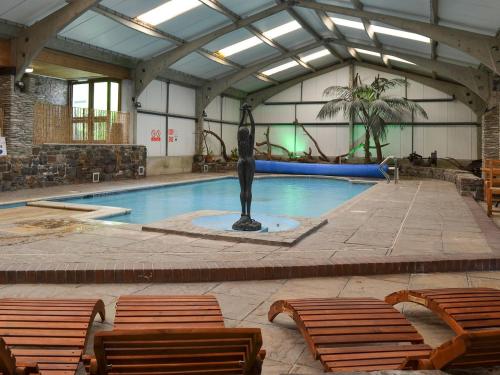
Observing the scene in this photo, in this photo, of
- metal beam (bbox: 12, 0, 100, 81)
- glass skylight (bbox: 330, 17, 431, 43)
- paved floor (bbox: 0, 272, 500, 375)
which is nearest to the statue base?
paved floor (bbox: 0, 272, 500, 375)

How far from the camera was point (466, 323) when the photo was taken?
235cm

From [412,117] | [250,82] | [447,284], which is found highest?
[250,82]

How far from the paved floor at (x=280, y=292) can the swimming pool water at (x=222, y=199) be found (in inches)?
152

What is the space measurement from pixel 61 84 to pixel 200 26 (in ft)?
16.8

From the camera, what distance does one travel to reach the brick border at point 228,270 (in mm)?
3781

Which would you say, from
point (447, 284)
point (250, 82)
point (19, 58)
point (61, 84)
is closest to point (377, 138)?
point (250, 82)

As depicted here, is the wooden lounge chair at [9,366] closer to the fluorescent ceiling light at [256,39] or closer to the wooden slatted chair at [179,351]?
the wooden slatted chair at [179,351]

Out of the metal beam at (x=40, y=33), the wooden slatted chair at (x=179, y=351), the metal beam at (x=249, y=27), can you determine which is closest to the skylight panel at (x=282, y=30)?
the metal beam at (x=249, y=27)

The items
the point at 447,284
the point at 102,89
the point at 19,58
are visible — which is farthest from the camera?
the point at 102,89

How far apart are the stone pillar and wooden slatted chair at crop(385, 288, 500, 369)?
10.4 metres

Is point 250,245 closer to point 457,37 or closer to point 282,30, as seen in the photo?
point 457,37

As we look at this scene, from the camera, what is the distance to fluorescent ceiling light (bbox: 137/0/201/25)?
11.5 m

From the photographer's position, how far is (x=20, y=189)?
1053cm

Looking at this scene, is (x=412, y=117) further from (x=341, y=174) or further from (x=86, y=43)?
(x=86, y=43)
